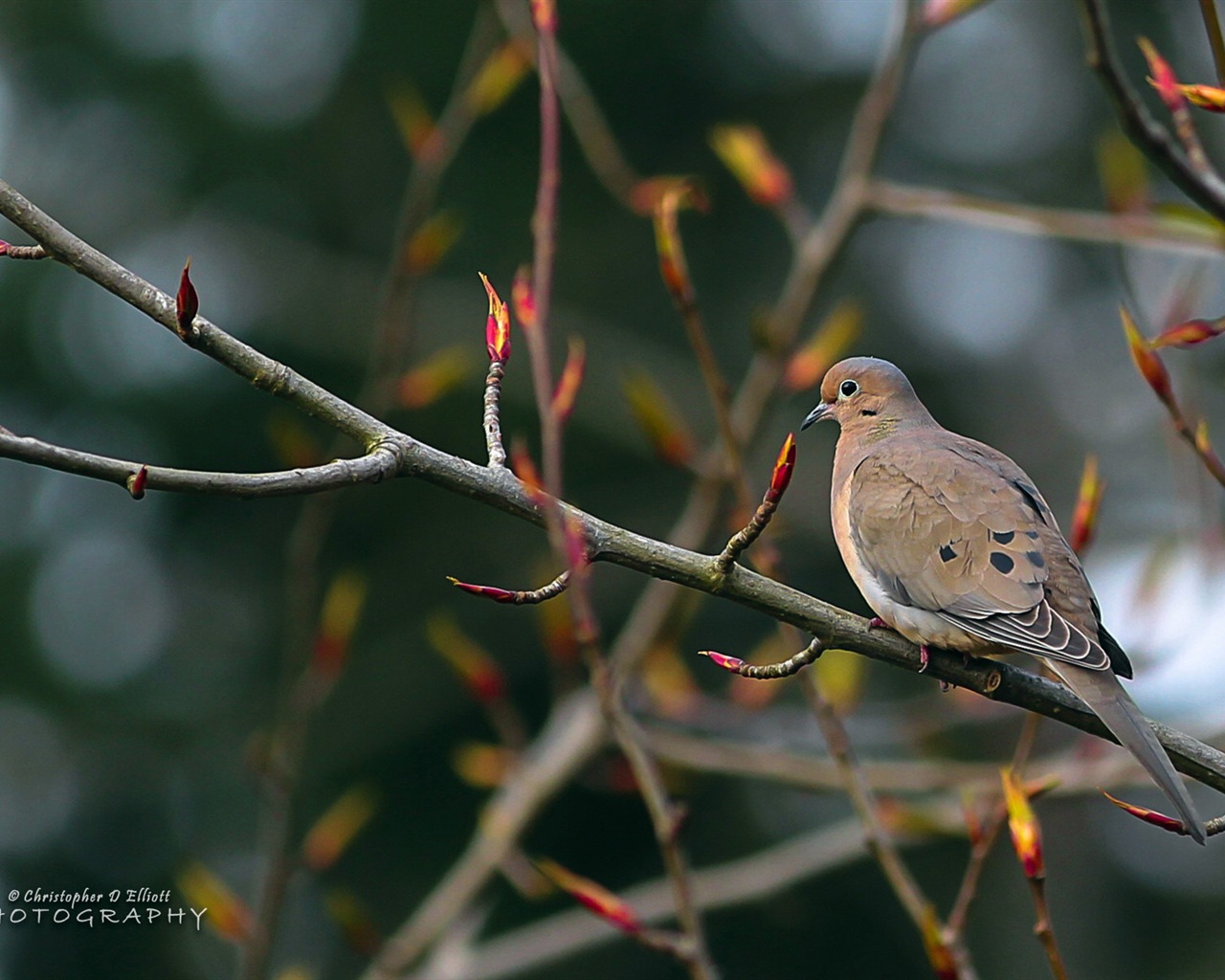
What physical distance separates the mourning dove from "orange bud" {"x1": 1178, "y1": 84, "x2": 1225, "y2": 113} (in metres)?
0.97

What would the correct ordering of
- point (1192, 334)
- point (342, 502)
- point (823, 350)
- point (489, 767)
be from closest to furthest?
point (1192, 334), point (823, 350), point (489, 767), point (342, 502)

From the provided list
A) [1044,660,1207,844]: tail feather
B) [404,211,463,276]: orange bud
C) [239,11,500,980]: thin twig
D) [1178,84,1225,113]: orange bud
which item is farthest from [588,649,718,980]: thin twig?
[1178,84,1225,113]: orange bud

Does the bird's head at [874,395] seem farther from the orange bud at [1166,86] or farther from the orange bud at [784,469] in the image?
the orange bud at [784,469]

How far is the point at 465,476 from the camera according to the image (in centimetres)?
180

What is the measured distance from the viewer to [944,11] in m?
3.19

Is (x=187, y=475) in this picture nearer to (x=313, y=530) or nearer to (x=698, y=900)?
(x=313, y=530)

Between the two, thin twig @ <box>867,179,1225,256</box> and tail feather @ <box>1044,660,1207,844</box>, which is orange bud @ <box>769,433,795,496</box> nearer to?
tail feather @ <box>1044,660,1207,844</box>

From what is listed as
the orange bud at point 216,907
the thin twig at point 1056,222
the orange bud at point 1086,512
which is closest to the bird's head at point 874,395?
the thin twig at point 1056,222

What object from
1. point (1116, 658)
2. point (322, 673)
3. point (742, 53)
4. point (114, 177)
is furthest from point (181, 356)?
point (1116, 658)

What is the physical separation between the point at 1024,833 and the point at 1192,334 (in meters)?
0.85

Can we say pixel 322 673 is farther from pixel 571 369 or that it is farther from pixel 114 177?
pixel 114 177

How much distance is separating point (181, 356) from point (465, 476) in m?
5.22

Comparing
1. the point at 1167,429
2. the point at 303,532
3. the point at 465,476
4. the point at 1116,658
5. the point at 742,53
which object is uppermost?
the point at 742,53

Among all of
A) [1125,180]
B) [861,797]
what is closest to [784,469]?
[861,797]
